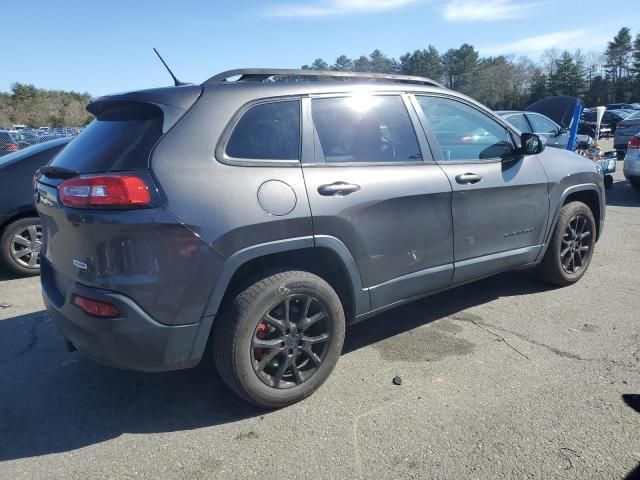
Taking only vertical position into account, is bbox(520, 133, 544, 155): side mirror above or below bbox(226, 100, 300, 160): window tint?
below

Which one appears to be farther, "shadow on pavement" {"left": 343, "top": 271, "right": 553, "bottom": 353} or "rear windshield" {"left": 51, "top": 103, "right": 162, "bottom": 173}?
"shadow on pavement" {"left": 343, "top": 271, "right": 553, "bottom": 353}

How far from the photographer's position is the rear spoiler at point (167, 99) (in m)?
2.66

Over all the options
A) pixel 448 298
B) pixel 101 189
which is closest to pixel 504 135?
pixel 448 298

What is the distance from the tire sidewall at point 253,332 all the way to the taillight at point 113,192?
2.64 ft

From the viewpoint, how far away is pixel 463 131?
399 centimetres

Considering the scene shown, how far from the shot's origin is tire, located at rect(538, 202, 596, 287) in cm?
456

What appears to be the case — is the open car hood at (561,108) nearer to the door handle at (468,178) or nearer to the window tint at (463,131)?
the window tint at (463,131)

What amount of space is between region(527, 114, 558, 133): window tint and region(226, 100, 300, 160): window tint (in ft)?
28.4

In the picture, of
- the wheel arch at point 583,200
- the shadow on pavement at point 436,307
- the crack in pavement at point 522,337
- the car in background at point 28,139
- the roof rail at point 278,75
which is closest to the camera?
the roof rail at point 278,75

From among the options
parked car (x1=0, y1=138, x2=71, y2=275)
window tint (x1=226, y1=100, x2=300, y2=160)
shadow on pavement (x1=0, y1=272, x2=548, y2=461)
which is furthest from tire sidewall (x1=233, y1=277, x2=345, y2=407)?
parked car (x1=0, y1=138, x2=71, y2=275)

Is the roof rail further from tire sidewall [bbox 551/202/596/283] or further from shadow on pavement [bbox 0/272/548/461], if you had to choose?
tire sidewall [bbox 551/202/596/283]

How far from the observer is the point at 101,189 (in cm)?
247

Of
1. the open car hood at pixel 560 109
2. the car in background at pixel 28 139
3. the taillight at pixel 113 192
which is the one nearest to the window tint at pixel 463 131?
the taillight at pixel 113 192

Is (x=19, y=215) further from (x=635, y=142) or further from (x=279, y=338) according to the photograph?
(x=635, y=142)
